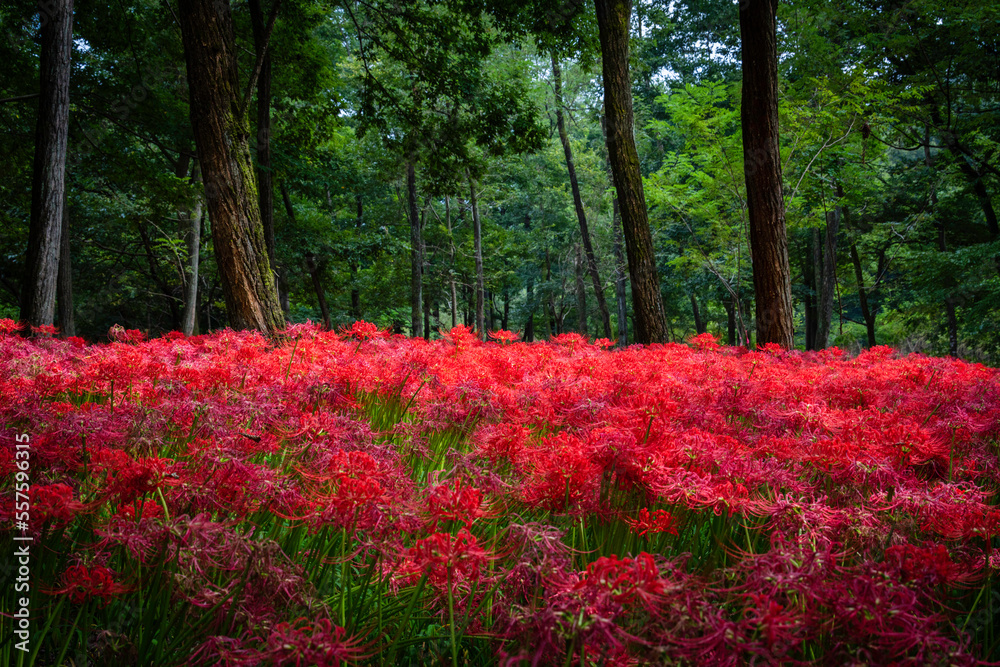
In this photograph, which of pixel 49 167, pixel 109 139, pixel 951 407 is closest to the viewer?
pixel 951 407

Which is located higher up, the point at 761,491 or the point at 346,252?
the point at 346,252

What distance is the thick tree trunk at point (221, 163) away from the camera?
4980 millimetres

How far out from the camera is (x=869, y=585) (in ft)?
2.87

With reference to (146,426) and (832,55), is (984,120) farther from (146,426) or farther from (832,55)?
(146,426)

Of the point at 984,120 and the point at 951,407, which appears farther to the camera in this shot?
the point at 984,120

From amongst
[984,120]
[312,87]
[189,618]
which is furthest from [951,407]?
[984,120]

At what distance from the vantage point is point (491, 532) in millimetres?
1594

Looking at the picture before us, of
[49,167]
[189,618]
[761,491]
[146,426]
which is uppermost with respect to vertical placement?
[49,167]

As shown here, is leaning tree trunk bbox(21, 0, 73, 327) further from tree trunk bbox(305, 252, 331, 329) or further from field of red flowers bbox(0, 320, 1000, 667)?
tree trunk bbox(305, 252, 331, 329)

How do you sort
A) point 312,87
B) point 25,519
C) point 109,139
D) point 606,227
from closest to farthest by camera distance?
point 25,519
point 109,139
point 312,87
point 606,227

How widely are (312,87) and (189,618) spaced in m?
12.2

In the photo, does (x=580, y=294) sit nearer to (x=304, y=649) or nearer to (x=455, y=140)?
(x=455, y=140)

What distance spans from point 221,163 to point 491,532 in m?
A: 4.95

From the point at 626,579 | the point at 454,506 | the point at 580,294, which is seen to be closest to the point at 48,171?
the point at 454,506
